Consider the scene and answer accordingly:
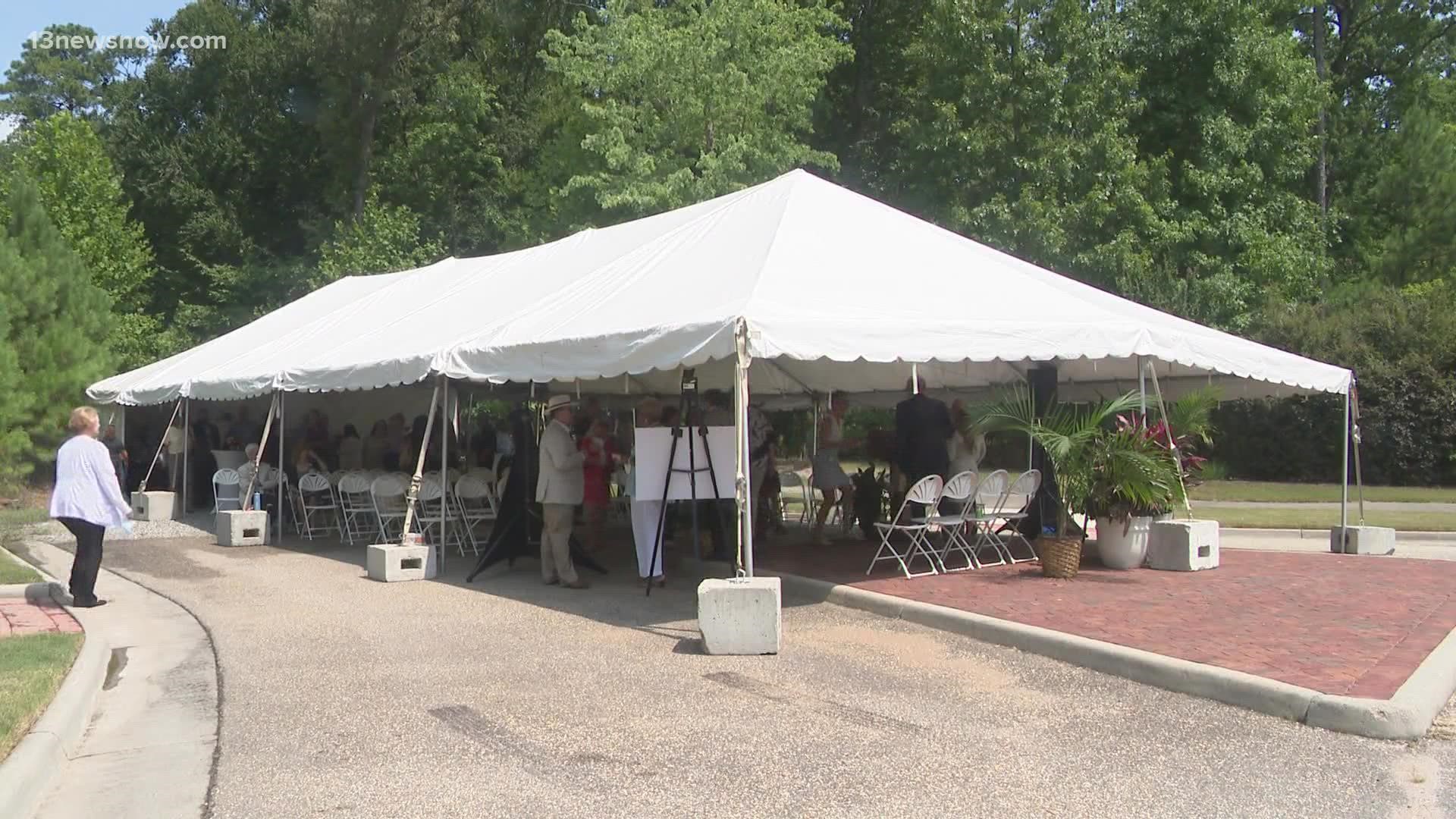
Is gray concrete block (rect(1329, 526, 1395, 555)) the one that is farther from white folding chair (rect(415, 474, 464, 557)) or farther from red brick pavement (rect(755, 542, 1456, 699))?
white folding chair (rect(415, 474, 464, 557))

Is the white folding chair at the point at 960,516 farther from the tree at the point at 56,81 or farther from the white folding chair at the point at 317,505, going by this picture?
the tree at the point at 56,81

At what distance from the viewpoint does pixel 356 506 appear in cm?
1491

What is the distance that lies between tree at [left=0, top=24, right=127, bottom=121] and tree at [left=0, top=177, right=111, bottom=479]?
29.8 m

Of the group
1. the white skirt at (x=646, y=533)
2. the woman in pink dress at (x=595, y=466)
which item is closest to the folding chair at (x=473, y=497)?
the woman in pink dress at (x=595, y=466)

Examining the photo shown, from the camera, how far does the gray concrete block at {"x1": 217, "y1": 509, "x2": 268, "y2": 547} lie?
14.7m

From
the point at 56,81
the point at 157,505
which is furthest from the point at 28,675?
the point at 56,81

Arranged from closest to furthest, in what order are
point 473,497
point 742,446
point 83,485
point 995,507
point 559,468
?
point 742,446
point 83,485
point 559,468
point 995,507
point 473,497

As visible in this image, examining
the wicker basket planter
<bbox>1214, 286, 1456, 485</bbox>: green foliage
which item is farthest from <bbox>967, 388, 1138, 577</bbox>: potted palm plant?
<bbox>1214, 286, 1456, 485</bbox>: green foliage

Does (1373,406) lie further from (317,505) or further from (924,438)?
(317,505)

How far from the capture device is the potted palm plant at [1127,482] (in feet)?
33.3

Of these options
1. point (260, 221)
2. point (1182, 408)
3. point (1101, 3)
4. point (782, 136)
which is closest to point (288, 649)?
point (1182, 408)

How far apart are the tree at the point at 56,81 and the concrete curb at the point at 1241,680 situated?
51.6 m

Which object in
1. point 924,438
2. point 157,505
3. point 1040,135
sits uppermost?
point 1040,135

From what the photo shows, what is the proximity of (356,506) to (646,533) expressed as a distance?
6.25 meters
